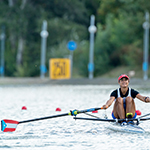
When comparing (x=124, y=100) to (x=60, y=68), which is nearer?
(x=124, y=100)

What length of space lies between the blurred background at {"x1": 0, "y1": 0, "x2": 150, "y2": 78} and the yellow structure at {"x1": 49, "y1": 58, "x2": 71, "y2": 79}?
892 cm

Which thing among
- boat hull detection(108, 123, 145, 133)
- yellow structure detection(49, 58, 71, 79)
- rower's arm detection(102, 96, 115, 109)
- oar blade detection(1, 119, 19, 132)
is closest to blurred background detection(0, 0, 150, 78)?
yellow structure detection(49, 58, 71, 79)

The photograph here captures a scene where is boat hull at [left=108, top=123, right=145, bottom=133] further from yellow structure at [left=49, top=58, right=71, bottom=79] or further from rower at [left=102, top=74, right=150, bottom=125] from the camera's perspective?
yellow structure at [left=49, top=58, right=71, bottom=79]

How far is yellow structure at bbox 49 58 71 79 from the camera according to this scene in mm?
38750

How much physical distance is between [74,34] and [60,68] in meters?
18.5

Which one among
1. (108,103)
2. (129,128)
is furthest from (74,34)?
(129,128)

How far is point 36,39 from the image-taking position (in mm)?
60281

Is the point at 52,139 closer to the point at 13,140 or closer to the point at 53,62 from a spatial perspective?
the point at 13,140

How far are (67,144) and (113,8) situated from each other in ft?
167

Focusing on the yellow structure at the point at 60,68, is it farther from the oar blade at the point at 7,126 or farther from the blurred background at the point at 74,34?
the oar blade at the point at 7,126

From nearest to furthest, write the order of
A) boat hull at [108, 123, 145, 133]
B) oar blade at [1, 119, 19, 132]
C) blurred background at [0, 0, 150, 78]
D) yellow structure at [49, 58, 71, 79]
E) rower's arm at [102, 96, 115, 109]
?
boat hull at [108, 123, 145, 133], rower's arm at [102, 96, 115, 109], oar blade at [1, 119, 19, 132], yellow structure at [49, 58, 71, 79], blurred background at [0, 0, 150, 78]

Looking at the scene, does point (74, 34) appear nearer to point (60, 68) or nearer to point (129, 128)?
point (60, 68)

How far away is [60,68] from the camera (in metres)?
39.3

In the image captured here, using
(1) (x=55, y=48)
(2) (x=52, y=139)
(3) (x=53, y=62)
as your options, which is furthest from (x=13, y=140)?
(1) (x=55, y=48)
